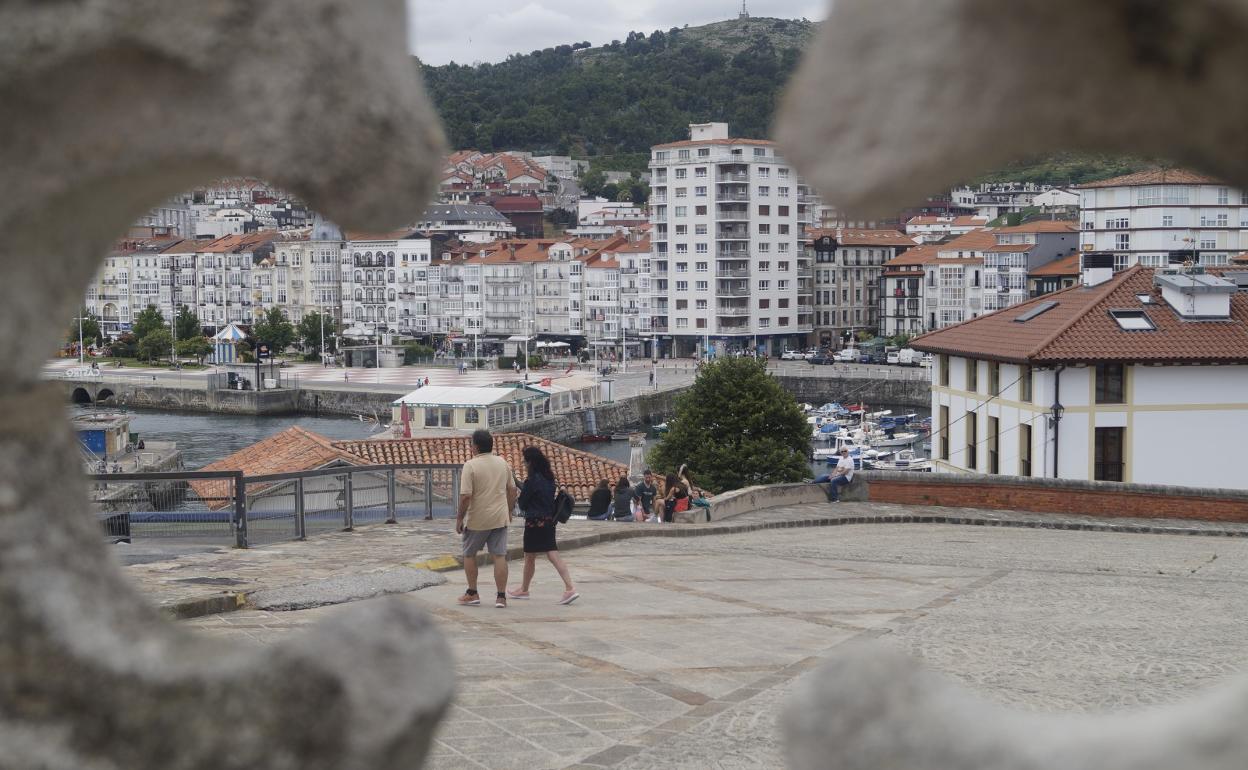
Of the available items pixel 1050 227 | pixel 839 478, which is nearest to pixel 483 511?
pixel 839 478

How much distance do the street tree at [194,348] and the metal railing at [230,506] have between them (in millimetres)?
102206

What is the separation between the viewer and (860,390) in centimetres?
9200

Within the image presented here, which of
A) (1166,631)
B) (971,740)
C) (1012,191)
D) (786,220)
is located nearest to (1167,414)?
(1166,631)

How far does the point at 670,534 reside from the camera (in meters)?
15.9

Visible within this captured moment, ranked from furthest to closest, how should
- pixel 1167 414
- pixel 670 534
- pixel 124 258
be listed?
pixel 124 258, pixel 1167 414, pixel 670 534

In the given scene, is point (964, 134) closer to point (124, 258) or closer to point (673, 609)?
point (673, 609)

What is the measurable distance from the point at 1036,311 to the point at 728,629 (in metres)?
28.3

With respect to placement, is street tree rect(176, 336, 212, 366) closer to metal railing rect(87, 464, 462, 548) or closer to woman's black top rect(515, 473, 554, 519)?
metal railing rect(87, 464, 462, 548)

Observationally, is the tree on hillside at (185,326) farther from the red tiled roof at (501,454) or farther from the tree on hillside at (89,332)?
the red tiled roof at (501,454)

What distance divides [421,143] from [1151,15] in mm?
745

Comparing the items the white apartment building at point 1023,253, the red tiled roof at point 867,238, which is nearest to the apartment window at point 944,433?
the white apartment building at point 1023,253

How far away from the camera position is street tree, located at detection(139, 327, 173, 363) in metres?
113

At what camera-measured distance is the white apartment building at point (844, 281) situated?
113 m

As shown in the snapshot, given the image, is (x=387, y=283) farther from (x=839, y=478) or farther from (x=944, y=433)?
(x=839, y=478)
